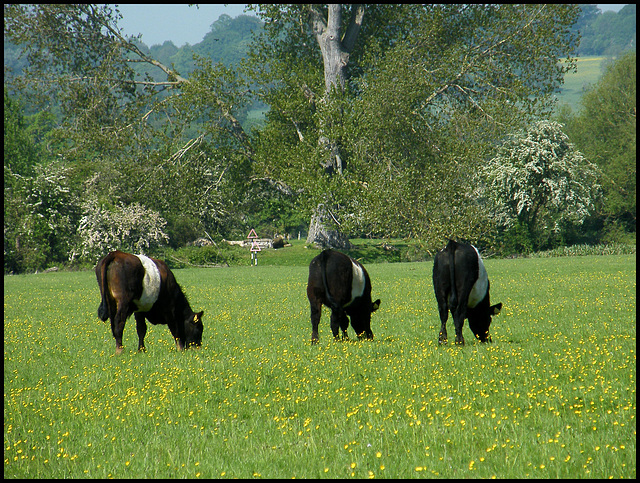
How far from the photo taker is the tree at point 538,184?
1780 inches

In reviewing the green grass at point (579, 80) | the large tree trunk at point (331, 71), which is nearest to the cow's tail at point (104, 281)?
the large tree trunk at point (331, 71)

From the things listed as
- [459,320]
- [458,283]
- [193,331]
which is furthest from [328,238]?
[459,320]

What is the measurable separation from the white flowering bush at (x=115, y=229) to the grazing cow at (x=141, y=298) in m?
34.4

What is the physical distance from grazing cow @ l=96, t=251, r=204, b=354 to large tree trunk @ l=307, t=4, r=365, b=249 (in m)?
30.4

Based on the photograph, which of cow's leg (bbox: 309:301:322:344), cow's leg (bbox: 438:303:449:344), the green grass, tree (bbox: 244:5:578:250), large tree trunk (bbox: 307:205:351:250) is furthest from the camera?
the green grass

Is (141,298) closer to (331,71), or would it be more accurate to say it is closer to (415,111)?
(415,111)

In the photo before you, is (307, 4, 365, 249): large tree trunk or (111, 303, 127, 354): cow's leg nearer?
(111, 303, 127, 354): cow's leg

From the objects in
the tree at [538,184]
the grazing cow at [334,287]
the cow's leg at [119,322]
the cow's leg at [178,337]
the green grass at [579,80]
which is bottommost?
the cow's leg at [178,337]

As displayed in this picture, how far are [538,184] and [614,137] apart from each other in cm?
1861

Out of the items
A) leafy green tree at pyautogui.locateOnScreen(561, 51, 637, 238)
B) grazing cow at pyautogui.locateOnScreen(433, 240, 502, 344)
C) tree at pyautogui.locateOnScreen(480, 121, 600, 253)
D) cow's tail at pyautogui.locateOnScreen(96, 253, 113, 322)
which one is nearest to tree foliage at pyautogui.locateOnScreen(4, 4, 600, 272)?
tree at pyautogui.locateOnScreen(480, 121, 600, 253)

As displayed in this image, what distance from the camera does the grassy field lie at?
5.14 m

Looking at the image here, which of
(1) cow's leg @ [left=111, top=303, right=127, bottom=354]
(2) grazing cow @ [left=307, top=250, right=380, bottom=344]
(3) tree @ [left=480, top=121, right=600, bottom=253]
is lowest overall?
(1) cow's leg @ [left=111, top=303, right=127, bottom=354]

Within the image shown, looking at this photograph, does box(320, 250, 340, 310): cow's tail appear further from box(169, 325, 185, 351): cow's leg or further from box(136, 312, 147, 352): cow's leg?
box(136, 312, 147, 352): cow's leg

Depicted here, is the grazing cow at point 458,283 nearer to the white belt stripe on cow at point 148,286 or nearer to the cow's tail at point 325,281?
the cow's tail at point 325,281
